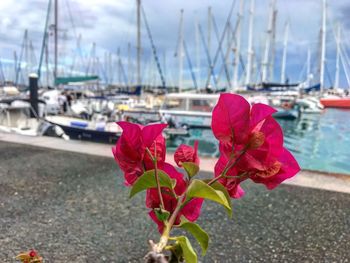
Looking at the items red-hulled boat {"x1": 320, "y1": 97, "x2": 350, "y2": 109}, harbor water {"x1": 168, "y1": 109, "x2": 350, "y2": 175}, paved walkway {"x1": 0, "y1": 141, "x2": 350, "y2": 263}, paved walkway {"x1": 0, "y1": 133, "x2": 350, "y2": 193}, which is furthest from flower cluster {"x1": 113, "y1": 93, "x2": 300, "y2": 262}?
red-hulled boat {"x1": 320, "y1": 97, "x2": 350, "y2": 109}

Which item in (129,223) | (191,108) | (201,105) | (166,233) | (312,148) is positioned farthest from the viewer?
(191,108)

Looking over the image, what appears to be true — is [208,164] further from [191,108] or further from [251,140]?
[191,108]

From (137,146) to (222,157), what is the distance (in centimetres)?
23

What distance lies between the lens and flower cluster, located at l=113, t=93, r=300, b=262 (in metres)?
0.78

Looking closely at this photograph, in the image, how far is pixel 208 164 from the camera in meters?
6.54

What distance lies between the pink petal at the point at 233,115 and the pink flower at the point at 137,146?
0.46ft

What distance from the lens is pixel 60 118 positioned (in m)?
15.5

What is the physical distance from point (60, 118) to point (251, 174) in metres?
15.5

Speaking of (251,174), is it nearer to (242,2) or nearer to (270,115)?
(270,115)

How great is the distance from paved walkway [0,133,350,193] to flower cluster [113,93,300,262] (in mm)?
4647

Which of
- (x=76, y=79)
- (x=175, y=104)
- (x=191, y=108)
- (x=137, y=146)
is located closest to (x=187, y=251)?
(x=137, y=146)

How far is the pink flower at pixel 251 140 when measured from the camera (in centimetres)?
80

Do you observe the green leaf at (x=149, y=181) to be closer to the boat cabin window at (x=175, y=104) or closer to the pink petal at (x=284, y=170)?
the pink petal at (x=284, y=170)

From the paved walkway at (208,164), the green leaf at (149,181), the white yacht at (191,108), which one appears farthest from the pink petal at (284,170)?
the white yacht at (191,108)
